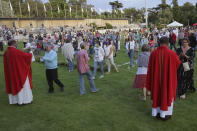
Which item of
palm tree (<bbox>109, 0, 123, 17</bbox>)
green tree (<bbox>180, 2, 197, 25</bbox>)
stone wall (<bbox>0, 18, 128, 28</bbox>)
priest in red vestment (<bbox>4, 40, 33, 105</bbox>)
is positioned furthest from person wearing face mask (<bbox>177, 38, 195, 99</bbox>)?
palm tree (<bbox>109, 0, 123, 17</bbox>)

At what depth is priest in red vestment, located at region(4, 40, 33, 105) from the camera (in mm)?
5637

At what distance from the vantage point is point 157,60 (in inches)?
175

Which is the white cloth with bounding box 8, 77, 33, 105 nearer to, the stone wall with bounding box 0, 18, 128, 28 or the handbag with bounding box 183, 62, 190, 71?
the handbag with bounding box 183, 62, 190, 71

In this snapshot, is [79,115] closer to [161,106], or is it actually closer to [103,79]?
[161,106]

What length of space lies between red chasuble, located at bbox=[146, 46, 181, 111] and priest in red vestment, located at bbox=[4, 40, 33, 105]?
3688 millimetres

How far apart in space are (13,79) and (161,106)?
4.19 meters

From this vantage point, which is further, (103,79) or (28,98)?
(103,79)

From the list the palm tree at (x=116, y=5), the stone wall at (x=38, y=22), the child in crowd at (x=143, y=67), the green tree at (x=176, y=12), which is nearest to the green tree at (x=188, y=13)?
the green tree at (x=176, y=12)

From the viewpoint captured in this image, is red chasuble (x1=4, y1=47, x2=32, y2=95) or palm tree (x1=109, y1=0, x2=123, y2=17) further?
palm tree (x1=109, y1=0, x2=123, y2=17)

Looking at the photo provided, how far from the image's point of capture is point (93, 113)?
17.2 feet

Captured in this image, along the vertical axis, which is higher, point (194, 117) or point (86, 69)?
point (86, 69)

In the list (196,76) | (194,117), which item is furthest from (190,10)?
(194,117)

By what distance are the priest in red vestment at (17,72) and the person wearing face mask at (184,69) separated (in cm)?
458

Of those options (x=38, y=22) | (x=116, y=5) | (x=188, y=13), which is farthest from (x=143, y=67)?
(x=116, y=5)
